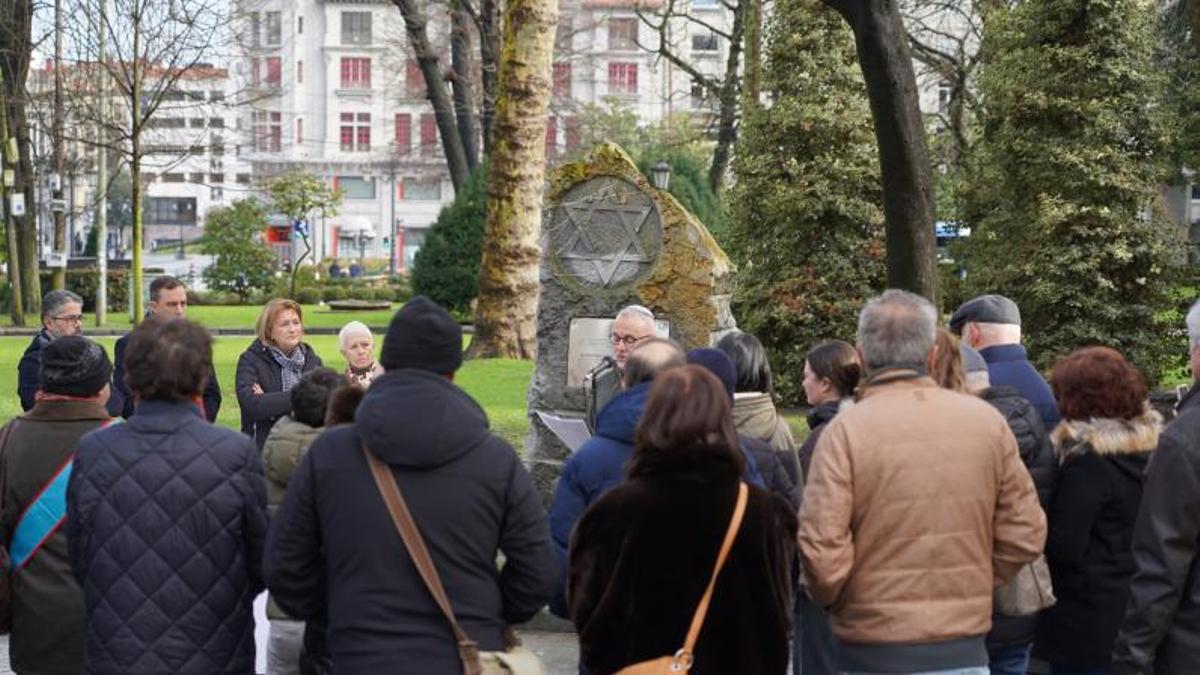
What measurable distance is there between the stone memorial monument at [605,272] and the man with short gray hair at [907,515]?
20.7ft

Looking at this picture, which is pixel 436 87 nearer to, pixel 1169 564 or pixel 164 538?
pixel 164 538

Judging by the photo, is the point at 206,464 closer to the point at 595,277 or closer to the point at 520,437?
the point at 595,277

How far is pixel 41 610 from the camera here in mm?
5750

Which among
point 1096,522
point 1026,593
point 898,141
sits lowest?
point 1026,593

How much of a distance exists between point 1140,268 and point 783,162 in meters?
4.90

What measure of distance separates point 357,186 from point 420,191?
12.0ft

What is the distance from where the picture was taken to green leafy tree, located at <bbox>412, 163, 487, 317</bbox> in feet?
118

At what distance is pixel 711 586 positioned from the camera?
4.73 m

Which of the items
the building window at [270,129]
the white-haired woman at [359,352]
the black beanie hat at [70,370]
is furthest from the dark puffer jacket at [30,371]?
the building window at [270,129]

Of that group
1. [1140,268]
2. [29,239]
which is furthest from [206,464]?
[29,239]

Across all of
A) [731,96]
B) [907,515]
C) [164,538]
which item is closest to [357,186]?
[731,96]

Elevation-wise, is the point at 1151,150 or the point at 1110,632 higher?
the point at 1151,150

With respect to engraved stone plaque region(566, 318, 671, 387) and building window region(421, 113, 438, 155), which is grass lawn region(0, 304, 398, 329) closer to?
engraved stone plaque region(566, 318, 671, 387)

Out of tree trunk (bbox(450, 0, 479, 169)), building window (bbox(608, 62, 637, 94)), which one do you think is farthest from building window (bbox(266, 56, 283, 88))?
tree trunk (bbox(450, 0, 479, 169))
